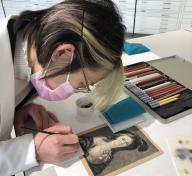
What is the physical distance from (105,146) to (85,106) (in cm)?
19

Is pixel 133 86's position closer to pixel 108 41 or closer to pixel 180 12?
pixel 108 41

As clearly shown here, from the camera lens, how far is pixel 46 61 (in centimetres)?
65

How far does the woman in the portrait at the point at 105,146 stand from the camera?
0.66 metres

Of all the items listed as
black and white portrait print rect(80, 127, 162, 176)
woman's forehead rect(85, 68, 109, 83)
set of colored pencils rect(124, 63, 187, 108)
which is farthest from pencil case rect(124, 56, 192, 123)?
woman's forehead rect(85, 68, 109, 83)

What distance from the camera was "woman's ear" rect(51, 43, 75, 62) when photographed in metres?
0.60

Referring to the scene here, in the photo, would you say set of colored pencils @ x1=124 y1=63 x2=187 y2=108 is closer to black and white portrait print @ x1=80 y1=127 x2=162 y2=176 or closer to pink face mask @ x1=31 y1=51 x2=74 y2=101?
black and white portrait print @ x1=80 y1=127 x2=162 y2=176

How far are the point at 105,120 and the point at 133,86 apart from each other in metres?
0.23

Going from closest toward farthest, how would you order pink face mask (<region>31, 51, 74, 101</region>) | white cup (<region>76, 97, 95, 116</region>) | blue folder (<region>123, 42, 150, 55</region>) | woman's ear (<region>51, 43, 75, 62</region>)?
woman's ear (<region>51, 43, 75, 62</region>) → pink face mask (<region>31, 51, 74, 101</region>) → white cup (<region>76, 97, 95, 116</region>) → blue folder (<region>123, 42, 150, 55</region>)

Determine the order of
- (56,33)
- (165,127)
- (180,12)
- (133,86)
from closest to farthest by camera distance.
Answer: (56,33) < (165,127) < (133,86) < (180,12)

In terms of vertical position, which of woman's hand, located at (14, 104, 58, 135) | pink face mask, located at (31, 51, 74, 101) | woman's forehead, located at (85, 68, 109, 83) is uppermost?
woman's forehead, located at (85, 68, 109, 83)

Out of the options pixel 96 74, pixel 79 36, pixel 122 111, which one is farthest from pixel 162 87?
pixel 79 36

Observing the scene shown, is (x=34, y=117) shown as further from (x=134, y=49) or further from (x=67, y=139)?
(x=134, y=49)

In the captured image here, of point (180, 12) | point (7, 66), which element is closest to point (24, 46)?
point (7, 66)

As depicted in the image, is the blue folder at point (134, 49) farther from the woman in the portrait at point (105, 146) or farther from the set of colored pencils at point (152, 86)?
the woman in the portrait at point (105, 146)
